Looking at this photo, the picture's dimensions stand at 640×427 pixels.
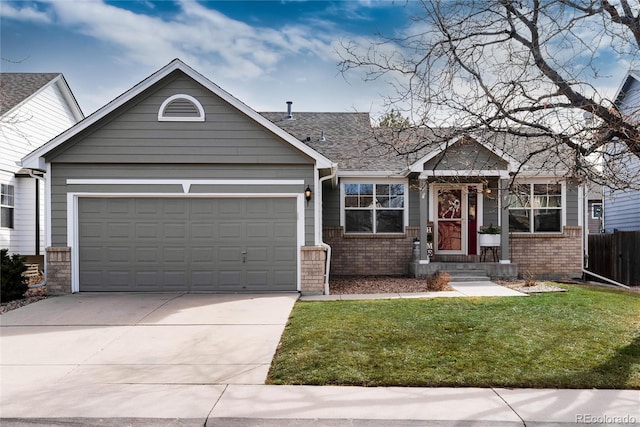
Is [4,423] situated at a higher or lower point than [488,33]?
lower

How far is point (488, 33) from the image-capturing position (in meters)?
6.83

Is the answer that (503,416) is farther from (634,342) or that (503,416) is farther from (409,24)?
(409,24)

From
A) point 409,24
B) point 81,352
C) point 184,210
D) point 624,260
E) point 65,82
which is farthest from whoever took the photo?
point 65,82

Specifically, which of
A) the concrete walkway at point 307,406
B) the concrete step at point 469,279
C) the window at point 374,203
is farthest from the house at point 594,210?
the concrete walkway at point 307,406

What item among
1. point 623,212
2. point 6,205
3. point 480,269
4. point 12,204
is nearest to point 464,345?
point 480,269

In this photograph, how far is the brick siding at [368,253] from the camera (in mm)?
13914

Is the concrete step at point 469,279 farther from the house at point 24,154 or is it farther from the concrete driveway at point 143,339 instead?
the house at point 24,154

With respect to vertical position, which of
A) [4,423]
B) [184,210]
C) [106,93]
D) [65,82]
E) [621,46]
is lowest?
[4,423]

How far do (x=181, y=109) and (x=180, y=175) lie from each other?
5.05ft

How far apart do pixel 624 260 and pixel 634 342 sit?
931 centimetres

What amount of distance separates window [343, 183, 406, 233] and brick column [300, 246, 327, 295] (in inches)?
141

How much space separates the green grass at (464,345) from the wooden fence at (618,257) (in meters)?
6.00

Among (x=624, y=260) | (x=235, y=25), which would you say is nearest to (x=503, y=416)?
(x=235, y=25)

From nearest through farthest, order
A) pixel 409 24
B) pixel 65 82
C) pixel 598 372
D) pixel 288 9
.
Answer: pixel 598 372, pixel 409 24, pixel 288 9, pixel 65 82
